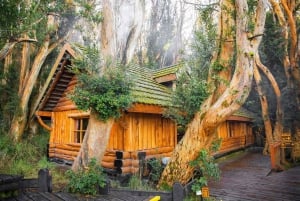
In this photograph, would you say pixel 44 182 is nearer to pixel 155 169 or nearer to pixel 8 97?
pixel 155 169

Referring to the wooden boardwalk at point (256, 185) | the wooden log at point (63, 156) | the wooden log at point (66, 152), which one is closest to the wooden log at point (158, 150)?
the wooden boardwalk at point (256, 185)

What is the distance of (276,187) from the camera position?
22.8 feet

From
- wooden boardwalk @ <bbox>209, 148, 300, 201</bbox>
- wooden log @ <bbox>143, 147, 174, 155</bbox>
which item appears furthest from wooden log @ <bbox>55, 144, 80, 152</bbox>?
wooden boardwalk @ <bbox>209, 148, 300, 201</bbox>

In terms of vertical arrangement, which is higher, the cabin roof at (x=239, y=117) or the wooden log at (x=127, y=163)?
the cabin roof at (x=239, y=117)

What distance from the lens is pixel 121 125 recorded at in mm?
7660

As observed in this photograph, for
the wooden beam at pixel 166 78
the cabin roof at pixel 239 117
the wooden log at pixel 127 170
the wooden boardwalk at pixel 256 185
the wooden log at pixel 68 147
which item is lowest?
the wooden boardwalk at pixel 256 185

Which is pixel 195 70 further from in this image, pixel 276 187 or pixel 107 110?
pixel 276 187

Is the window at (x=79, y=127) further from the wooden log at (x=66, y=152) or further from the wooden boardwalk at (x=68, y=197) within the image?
the wooden boardwalk at (x=68, y=197)

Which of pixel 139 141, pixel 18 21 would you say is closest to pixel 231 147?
pixel 139 141

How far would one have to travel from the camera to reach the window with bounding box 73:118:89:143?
372 inches

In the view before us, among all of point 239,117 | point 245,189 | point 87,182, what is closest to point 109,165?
point 87,182

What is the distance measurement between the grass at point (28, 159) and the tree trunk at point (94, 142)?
0.92m

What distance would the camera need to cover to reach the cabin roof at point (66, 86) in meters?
8.15

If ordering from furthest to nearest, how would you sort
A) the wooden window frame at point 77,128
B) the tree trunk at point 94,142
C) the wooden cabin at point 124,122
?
the wooden window frame at point 77,128
the wooden cabin at point 124,122
the tree trunk at point 94,142
